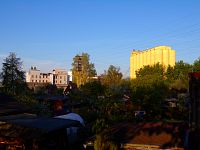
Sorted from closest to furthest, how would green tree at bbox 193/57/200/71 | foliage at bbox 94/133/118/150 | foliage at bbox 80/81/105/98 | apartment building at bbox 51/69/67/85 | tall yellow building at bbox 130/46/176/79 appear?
1. foliage at bbox 94/133/118/150
2. foliage at bbox 80/81/105/98
3. green tree at bbox 193/57/200/71
4. tall yellow building at bbox 130/46/176/79
5. apartment building at bbox 51/69/67/85

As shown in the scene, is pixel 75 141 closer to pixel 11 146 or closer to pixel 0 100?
pixel 11 146

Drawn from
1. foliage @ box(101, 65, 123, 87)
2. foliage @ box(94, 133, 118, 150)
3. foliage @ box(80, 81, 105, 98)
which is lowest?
foliage @ box(94, 133, 118, 150)

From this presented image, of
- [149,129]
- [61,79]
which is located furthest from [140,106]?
[61,79]

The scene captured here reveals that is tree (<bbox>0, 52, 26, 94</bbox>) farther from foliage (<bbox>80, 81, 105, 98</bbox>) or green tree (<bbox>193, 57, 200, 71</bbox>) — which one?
green tree (<bbox>193, 57, 200, 71</bbox>)

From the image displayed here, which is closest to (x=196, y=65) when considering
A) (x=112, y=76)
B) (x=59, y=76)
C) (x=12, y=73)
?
(x=112, y=76)

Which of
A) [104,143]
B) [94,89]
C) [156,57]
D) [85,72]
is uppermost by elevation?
[156,57]

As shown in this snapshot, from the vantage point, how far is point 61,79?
18000 cm

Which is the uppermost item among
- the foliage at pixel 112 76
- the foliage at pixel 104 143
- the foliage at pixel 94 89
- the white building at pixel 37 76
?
the white building at pixel 37 76

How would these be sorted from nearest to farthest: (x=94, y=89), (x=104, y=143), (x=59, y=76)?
(x=104, y=143) < (x=94, y=89) < (x=59, y=76)

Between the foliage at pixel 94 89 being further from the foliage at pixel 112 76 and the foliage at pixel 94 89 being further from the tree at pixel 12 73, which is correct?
the foliage at pixel 112 76

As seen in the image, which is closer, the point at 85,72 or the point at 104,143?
the point at 104,143

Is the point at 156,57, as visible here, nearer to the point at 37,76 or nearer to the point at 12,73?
the point at 12,73

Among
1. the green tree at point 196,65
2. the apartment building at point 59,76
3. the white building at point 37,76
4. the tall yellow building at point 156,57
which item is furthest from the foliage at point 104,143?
the white building at point 37,76

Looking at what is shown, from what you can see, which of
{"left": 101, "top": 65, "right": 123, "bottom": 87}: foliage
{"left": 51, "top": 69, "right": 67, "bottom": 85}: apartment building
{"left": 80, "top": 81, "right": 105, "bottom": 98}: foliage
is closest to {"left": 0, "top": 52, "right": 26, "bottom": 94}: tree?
{"left": 80, "top": 81, "right": 105, "bottom": 98}: foliage
